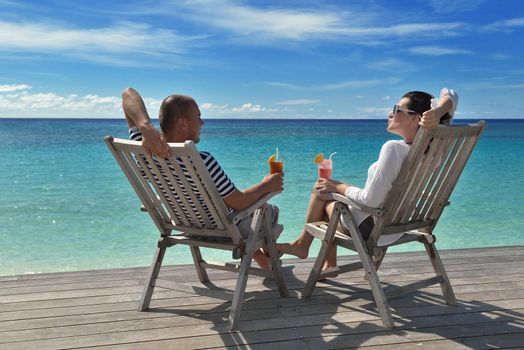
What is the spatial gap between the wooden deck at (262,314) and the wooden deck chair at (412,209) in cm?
17

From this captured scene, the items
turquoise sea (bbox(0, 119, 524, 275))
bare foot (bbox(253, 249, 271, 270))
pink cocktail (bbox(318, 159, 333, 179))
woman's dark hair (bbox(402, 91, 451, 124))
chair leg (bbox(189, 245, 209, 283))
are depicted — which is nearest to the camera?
woman's dark hair (bbox(402, 91, 451, 124))

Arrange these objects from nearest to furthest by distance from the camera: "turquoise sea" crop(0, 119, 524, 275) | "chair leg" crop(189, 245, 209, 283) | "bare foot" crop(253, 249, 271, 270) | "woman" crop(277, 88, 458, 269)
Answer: "woman" crop(277, 88, 458, 269) → "chair leg" crop(189, 245, 209, 283) → "bare foot" crop(253, 249, 271, 270) → "turquoise sea" crop(0, 119, 524, 275)

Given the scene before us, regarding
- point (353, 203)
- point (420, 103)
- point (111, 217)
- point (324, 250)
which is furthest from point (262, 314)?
point (111, 217)

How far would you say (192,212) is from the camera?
299 centimetres


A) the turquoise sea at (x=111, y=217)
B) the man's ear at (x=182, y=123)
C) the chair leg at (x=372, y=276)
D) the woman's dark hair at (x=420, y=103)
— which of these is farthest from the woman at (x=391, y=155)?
the turquoise sea at (x=111, y=217)

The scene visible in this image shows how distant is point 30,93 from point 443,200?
225 feet

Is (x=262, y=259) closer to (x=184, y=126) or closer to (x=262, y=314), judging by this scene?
(x=262, y=314)

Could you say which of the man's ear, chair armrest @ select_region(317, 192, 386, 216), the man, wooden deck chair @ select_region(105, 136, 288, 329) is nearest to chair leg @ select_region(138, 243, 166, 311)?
wooden deck chair @ select_region(105, 136, 288, 329)

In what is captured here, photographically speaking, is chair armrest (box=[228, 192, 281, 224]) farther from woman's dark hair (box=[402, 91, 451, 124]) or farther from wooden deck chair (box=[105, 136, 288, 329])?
woman's dark hair (box=[402, 91, 451, 124])

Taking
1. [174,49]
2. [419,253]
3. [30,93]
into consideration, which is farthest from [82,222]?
[30,93]

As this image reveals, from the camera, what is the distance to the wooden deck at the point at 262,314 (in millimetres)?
2732

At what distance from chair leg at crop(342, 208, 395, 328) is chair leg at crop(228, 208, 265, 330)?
1.66 feet

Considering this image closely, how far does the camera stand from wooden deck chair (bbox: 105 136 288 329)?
8.97 feet

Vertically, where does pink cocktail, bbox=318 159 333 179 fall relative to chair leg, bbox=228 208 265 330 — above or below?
above
